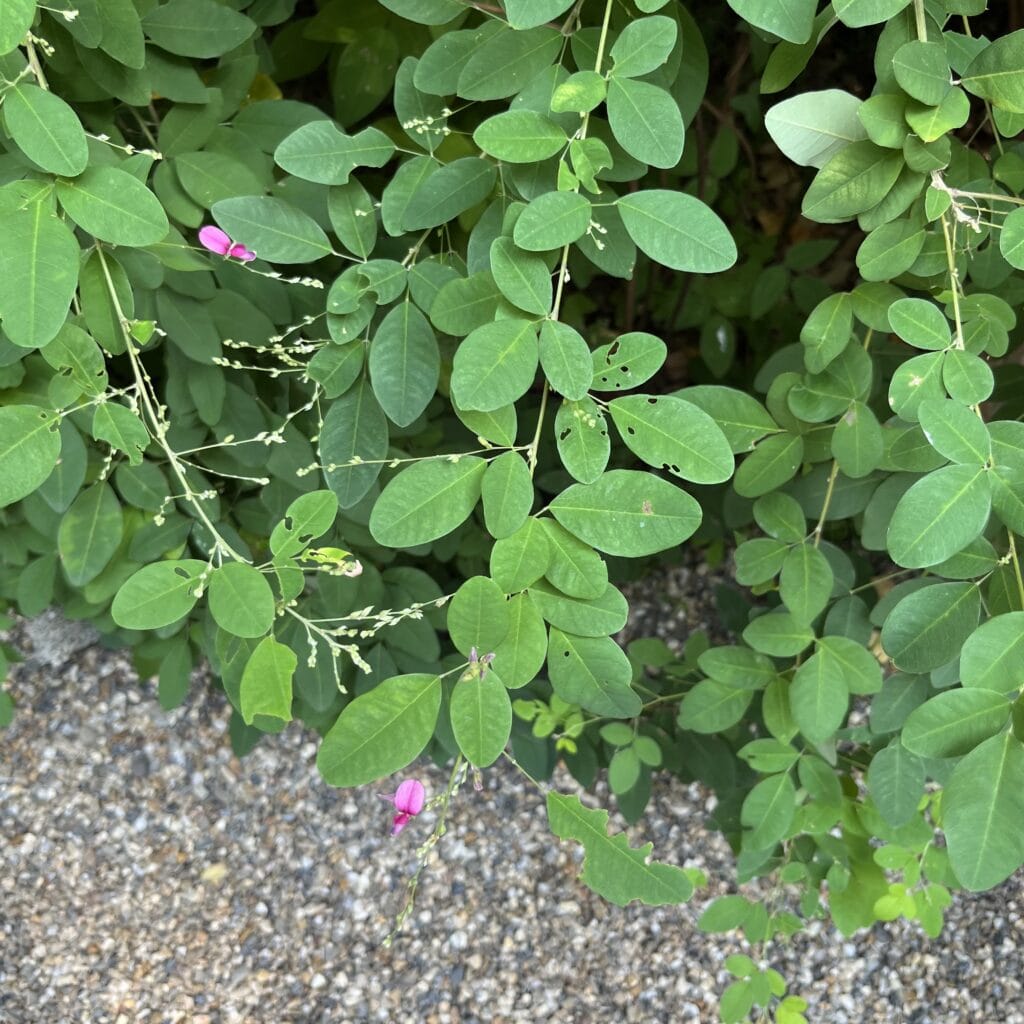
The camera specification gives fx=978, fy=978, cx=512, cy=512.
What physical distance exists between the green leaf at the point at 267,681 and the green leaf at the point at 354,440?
0.74 feet

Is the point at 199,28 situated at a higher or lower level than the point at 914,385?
higher

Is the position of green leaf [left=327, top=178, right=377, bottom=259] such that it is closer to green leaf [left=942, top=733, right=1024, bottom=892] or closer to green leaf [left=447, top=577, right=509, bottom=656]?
green leaf [left=447, top=577, right=509, bottom=656]

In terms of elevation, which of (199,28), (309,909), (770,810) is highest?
(199,28)

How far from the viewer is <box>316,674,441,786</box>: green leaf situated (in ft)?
2.37

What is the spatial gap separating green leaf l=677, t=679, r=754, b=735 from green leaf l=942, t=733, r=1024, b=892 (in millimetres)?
675

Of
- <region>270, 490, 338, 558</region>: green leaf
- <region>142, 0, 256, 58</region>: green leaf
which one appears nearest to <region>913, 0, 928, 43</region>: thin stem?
<region>270, 490, 338, 558</region>: green leaf

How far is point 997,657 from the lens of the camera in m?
0.71

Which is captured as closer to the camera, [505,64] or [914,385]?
[914,385]

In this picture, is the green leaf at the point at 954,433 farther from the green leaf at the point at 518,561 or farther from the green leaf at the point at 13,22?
the green leaf at the point at 13,22

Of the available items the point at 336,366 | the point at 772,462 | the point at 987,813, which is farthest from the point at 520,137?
the point at 987,813

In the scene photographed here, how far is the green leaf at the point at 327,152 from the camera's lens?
866 millimetres

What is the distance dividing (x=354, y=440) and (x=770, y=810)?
782mm

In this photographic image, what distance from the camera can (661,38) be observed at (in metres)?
0.76

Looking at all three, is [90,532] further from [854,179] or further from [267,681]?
[854,179]
